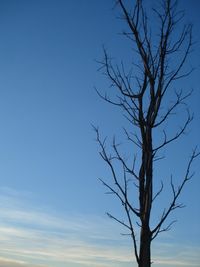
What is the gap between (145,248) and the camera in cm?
366

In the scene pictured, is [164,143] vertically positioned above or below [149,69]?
below

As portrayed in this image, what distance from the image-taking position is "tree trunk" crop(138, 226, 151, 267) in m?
3.58

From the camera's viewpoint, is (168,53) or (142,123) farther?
(168,53)

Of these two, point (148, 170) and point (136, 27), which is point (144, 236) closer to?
point (148, 170)

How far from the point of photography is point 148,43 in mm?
4512

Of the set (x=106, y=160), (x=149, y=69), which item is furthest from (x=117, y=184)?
(x=149, y=69)

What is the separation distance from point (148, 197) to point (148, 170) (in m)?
A: 0.31

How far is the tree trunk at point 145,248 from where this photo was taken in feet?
11.8

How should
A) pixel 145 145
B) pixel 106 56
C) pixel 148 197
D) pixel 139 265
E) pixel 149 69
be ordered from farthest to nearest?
pixel 106 56 < pixel 149 69 < pixel 145 145 < pixel 148 197 < pixel 139 265

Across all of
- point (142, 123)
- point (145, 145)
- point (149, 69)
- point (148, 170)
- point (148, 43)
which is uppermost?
point (148, 43)

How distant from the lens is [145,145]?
4113 mm

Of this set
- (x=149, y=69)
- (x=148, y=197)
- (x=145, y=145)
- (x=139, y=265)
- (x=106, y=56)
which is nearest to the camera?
(x=139, y=265)

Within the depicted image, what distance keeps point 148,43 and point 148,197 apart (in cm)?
200

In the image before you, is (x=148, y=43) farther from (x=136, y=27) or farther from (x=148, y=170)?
(x=148, y=170)
